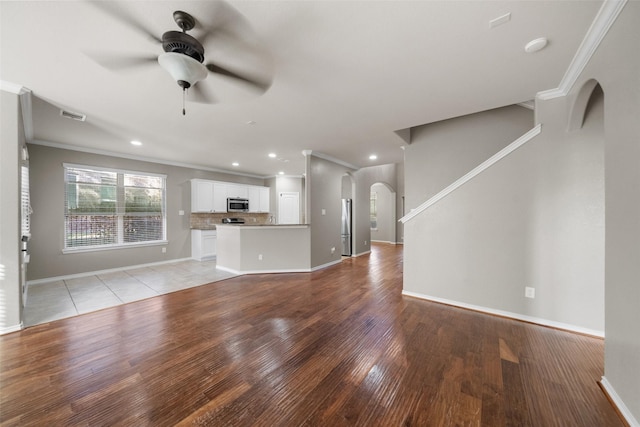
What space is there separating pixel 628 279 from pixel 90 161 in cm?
771

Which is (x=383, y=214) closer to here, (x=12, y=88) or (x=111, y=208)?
(x=111, y=208)

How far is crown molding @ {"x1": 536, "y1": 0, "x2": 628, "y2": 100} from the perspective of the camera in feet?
4.92

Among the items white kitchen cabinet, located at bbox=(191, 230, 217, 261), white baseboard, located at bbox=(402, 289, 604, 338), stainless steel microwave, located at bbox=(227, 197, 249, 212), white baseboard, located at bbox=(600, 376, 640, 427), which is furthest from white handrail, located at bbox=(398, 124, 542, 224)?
stainless steel microwave, located at bbox=(227, 197, 249, 212)

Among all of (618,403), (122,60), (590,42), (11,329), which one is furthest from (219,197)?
(618,403)

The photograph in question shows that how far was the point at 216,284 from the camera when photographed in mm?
4250

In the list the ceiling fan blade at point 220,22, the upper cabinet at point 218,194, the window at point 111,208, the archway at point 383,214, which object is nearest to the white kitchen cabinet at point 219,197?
the upper cabinet at point 218,194

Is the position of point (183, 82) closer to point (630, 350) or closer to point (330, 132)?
point (330, 132)

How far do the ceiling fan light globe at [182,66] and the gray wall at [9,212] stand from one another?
231cm

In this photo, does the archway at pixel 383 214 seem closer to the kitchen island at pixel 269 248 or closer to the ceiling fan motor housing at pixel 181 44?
the kitchen island at pixel 269 248

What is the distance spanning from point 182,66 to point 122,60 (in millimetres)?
737

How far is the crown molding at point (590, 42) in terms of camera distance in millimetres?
1501

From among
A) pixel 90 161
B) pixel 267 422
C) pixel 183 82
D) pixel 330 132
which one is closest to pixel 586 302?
pixel 267 422

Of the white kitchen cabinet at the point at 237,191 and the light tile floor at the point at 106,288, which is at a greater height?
the white kitchen cabinet at the point at 237,191

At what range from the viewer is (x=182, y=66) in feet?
5.31
